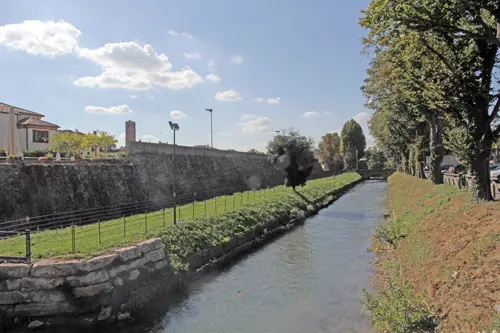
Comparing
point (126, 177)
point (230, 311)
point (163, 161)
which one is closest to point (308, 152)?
point (163, 161)

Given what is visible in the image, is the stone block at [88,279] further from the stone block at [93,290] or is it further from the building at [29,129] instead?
the building at [29,129]

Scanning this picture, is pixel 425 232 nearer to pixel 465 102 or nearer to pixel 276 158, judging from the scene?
pixel 465 102

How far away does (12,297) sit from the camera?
966 cm

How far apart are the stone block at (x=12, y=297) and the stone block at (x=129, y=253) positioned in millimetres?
2604

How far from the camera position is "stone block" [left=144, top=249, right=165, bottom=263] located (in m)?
11.6

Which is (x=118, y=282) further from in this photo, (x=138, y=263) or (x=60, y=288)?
(x=60, y=288)

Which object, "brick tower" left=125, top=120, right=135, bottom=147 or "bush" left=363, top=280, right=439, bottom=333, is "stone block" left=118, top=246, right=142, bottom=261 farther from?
"brick tower" left=125, top=120, right=135, bottom=147

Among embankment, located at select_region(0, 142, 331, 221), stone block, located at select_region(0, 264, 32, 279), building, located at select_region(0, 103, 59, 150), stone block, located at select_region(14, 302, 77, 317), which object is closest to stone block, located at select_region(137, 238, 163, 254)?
stone block, located at select_region(14, 302, 77, 317)

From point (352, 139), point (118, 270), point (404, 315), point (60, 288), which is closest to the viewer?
point (404, 315)

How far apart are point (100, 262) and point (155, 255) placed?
2.02 meters

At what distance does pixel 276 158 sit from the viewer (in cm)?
3400

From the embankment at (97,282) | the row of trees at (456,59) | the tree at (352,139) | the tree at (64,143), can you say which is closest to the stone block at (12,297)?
the embankment at (97,282)

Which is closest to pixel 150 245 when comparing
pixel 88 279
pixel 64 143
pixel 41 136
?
pixel 88 279

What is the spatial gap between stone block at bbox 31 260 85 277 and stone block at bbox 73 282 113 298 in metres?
0.49
